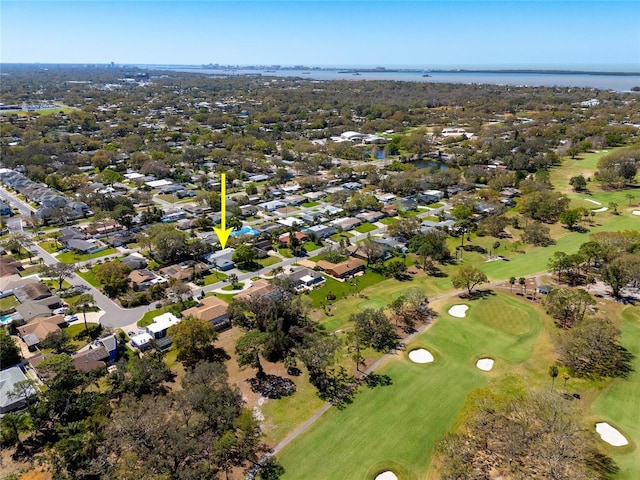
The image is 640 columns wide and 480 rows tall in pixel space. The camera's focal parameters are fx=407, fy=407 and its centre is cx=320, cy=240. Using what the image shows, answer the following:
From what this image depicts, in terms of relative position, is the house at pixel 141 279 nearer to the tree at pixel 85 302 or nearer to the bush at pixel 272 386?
the tree at pixel 85 302

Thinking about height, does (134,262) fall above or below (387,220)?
above

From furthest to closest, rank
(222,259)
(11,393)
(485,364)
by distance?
(222,259), (485,364), (11,393)

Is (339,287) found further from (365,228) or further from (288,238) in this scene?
(365,228)

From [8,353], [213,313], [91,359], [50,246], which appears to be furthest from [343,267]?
[50,246]

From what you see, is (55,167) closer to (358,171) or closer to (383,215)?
(358,171)

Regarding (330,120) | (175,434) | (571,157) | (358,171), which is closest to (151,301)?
(175,434)
